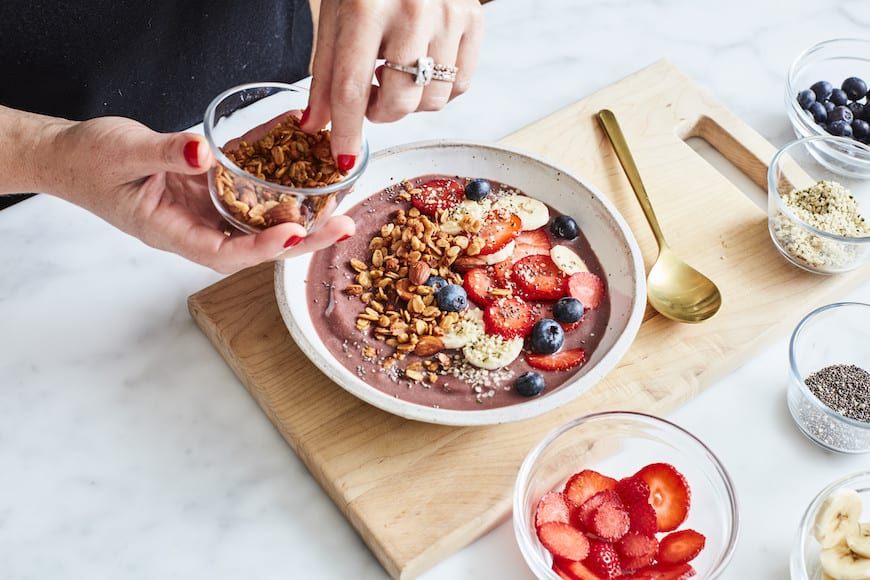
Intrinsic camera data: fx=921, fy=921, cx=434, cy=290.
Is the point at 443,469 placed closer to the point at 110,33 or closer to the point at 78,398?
the point at 78,398

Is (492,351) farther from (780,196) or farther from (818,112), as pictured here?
(818,112)

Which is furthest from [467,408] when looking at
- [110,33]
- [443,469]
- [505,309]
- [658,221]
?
[110,33]

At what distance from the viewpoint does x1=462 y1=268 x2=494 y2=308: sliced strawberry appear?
1639 millimetres

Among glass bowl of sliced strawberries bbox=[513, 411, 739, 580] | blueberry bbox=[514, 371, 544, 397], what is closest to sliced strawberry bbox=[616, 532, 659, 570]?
glass bowl of sliced strawberries bbox=[513, 411, 739, 580]

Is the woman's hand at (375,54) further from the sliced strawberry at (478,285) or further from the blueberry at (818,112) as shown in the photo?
the blueberry at (818,112)

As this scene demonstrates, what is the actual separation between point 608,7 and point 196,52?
41.8 inches

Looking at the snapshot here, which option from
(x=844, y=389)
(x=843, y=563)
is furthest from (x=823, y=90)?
(x=843, y=563)

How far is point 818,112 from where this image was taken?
2010 mm

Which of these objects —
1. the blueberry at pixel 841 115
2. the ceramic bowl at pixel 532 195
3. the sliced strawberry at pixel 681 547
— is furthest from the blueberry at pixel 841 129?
the sliced strawberry at pixel 681 547

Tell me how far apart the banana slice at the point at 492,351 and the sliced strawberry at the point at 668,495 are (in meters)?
0.30

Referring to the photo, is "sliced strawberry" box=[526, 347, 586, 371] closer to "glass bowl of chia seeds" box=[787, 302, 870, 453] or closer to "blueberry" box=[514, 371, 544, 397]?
"blueberry" box=[514, 371, 544, 397]

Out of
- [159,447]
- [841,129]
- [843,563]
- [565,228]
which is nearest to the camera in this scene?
[843,563]

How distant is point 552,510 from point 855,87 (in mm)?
1318

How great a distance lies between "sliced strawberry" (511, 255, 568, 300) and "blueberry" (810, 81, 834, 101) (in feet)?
2.74
